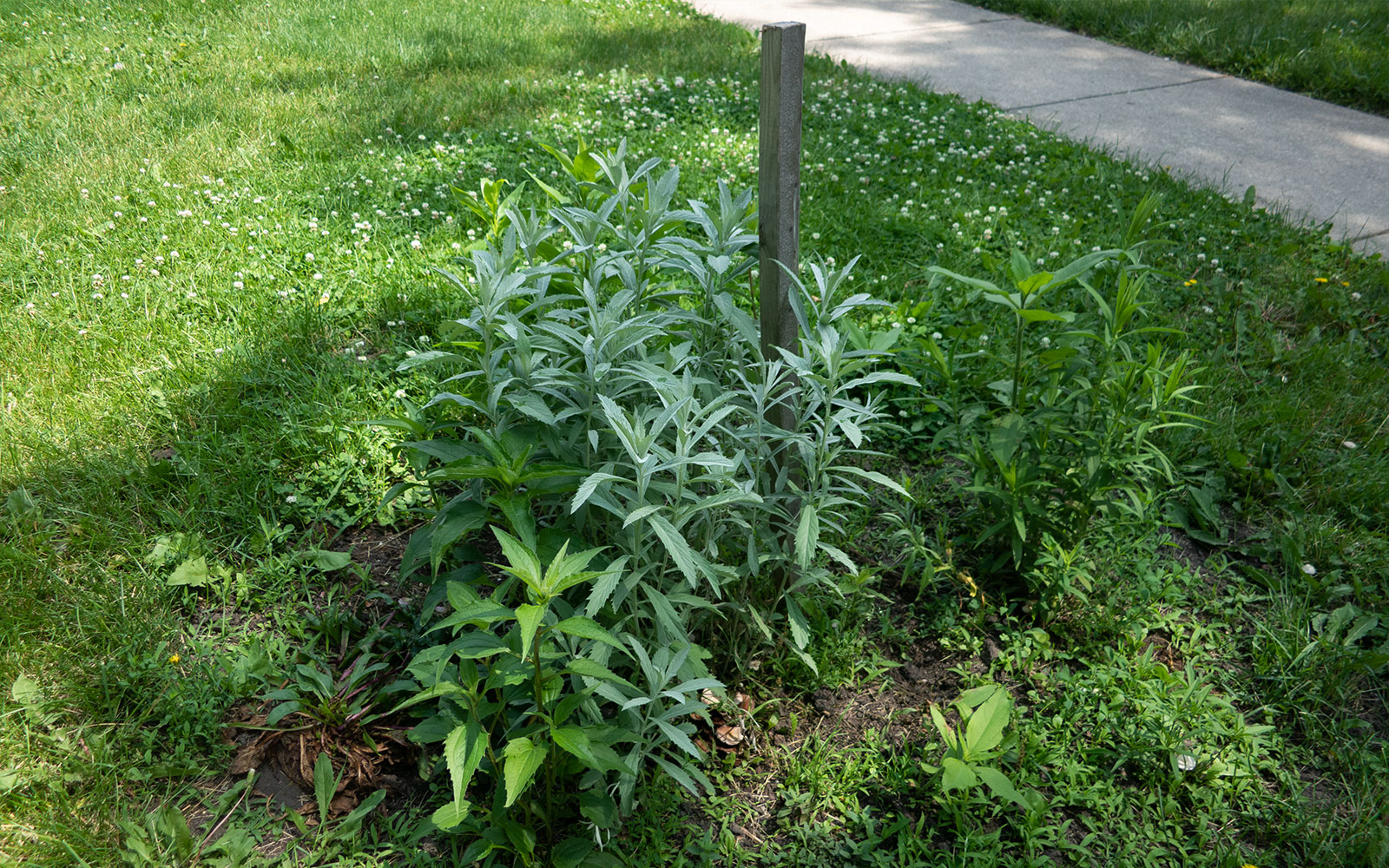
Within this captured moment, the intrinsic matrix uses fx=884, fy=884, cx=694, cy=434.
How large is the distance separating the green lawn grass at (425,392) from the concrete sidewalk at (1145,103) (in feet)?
1.99

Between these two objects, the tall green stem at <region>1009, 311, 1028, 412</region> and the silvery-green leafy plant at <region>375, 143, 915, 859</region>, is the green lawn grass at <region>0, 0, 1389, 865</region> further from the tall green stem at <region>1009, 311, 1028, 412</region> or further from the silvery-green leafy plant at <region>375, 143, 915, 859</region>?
the tall green stem at <region>1009, 311, 1028, 412</region>

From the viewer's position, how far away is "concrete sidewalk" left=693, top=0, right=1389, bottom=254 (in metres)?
5.35

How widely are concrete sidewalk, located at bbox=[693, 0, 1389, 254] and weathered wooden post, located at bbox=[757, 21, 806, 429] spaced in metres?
4.01

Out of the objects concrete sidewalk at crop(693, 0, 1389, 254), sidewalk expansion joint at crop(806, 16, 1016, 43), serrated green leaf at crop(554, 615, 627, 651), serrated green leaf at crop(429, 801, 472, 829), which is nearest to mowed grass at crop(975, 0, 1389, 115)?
concrete sidewalk at crop(693, 0, 1389, 254)

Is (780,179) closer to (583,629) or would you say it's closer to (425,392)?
(583,629)

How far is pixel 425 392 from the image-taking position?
3.44m

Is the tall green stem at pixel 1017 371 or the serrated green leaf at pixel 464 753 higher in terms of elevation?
the tall green stem at pixel 1017 371

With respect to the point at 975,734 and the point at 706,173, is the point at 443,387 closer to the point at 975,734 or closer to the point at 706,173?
the point at 975,734

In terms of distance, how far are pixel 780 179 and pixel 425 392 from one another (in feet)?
5.89

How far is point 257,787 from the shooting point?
223cm

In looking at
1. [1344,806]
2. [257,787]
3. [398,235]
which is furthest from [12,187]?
[1344,806]

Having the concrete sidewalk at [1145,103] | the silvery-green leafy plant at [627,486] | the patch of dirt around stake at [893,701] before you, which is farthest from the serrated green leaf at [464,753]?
the concrete sidewalk at [1145,103]

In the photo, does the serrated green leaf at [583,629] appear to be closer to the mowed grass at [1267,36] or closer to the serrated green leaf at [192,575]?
the serrated green leaf at [192,575]

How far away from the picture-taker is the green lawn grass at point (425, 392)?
2223mm
